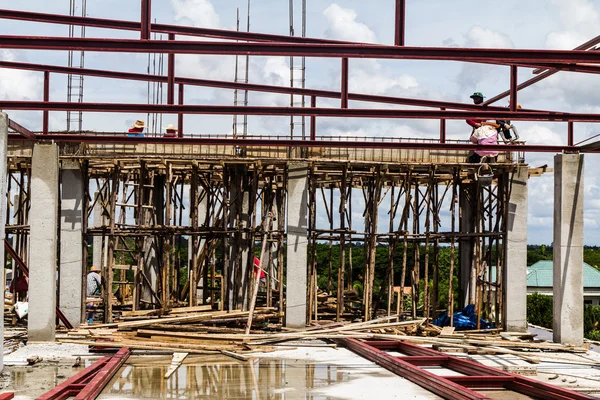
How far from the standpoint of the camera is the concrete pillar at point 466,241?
2567 cm

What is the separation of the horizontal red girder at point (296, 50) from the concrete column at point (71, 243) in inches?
414

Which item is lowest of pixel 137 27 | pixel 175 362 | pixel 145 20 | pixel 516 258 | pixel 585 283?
pixel 585 283

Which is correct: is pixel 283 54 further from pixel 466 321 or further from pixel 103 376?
pixel 466 321

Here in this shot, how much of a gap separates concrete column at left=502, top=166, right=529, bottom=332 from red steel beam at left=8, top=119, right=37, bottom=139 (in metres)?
12.9

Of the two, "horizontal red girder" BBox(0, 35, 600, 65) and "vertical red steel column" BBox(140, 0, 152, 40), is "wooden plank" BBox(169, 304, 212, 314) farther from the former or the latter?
"vertical red steel column" BBox(140, 0, 152, 40)

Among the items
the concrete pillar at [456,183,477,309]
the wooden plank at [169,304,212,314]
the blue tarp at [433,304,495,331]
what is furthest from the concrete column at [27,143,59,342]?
the concrete pillar at [456,183,477,309]

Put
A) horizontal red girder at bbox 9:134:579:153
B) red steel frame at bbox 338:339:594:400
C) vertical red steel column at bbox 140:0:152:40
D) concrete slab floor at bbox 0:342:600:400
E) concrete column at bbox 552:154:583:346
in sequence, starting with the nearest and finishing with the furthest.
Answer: vertical red steel column at bbox 140:0:152:40 → red steel frame at bbox 338:339:594:400 → concrete slab floor at bbox 0:342:600:400 → horizontal red girder at bbox 9:134:579:153 → concrete column at bbox 552:154:583:346

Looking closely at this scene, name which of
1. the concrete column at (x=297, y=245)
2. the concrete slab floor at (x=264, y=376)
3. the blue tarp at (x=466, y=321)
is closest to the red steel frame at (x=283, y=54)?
the concrete column at (x=297, y=245)

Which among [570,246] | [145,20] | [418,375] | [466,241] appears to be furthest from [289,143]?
[466,241]

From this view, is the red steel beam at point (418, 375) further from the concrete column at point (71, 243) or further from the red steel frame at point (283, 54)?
the concrete column at point (71, 243)

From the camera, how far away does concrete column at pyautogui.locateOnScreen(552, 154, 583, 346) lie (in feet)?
65.2

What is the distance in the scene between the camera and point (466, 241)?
26.2 meters

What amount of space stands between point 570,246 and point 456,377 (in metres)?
7.24

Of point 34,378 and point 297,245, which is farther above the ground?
point 297,245
